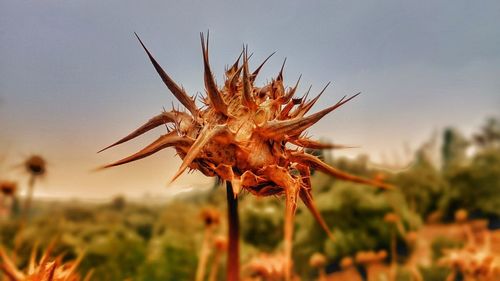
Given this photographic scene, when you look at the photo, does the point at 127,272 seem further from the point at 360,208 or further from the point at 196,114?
the point at 360,208


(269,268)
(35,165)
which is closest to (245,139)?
(269,268)

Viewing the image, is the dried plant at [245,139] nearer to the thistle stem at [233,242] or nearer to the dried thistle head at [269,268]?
the thistle stem at [233,242]

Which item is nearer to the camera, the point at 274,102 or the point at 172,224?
the point at 274,102

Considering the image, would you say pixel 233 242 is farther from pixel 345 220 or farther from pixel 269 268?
pixel 345 220

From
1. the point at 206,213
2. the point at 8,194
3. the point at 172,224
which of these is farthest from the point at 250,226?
the point at 206,213

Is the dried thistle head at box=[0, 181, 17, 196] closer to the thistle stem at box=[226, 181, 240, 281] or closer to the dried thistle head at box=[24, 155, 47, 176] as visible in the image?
the dried thistle head at box=[24, 155, 47, 176]

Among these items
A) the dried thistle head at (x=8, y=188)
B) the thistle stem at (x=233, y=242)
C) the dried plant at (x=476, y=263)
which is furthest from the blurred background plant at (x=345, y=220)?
the thistle stem at (x=233, y=242)
